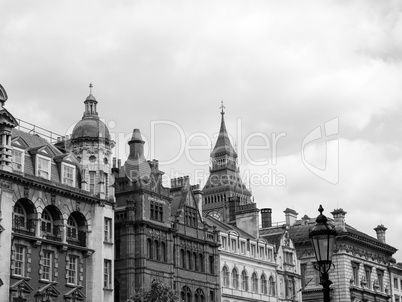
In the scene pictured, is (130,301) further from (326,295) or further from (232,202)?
(232,202)

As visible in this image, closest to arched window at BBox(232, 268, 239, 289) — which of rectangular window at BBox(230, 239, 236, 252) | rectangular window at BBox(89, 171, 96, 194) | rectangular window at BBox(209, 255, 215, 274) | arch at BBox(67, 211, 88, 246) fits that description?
rectangular window at BBox(230, 239, 236, 252)

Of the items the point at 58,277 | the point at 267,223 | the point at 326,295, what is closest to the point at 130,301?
the point at 58,277

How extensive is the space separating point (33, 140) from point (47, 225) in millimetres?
9388

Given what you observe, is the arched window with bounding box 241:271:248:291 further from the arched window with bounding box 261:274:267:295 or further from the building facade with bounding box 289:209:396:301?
the building facade with bounding box 289:209:396:301

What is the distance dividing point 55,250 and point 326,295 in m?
45.1

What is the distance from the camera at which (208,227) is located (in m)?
88.0

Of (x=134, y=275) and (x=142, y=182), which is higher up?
(x=142, y=182)

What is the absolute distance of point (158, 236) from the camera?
79062 millimetres

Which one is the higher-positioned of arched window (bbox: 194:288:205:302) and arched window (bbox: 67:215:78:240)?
arched window (bbox: 67:215:78:240)

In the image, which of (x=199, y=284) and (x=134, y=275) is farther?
(x=199, y=284)

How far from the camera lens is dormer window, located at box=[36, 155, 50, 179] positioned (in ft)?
224

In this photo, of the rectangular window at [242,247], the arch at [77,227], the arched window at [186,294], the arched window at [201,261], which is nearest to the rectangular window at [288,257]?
the rectangular window at [242,247]

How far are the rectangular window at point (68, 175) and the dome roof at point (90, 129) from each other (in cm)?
452

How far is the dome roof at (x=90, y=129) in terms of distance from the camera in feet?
248
